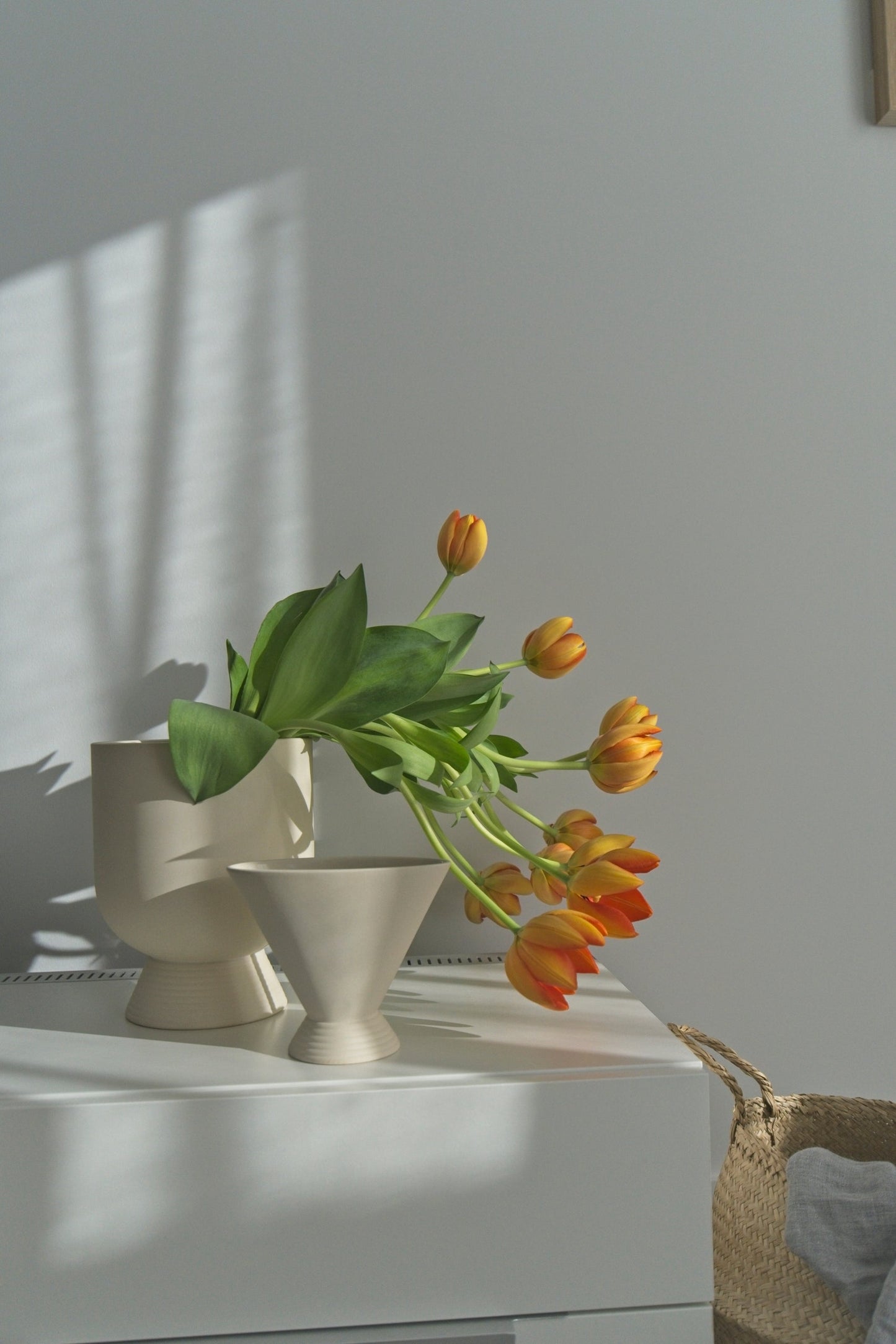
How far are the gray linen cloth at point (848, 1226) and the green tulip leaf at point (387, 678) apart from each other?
47 centimetres

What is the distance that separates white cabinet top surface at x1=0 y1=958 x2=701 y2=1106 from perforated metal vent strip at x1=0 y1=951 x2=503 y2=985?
0.06 meters

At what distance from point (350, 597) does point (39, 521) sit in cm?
46

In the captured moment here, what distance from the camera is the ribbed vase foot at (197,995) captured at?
78 cm

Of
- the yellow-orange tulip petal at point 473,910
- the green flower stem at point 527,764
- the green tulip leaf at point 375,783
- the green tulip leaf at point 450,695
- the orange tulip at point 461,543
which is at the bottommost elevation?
the yellow-orange tulip petal at point 473,910

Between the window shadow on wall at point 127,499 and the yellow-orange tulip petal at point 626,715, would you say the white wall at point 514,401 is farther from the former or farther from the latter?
the yellow-orange tulip petal at point 626,715

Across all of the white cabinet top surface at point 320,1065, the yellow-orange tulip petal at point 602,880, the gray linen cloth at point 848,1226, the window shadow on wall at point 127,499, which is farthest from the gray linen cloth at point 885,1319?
the window shadow on wall at point 127,499

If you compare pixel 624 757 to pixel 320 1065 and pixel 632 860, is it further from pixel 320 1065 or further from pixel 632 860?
pixel 320 1065

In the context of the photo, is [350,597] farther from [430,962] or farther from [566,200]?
[566,200]

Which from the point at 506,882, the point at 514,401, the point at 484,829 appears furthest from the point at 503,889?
the point at 514,401

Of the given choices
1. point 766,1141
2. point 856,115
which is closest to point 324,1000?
point 766,1141

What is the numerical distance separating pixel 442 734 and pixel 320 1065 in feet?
0.82

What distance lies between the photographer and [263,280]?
1.07m

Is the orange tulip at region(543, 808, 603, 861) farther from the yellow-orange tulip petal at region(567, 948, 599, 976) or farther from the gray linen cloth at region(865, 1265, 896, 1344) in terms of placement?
the gray linen cloth at region(865, 1265, 896, 1344)

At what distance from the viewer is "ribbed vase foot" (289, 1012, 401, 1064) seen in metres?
0.69
